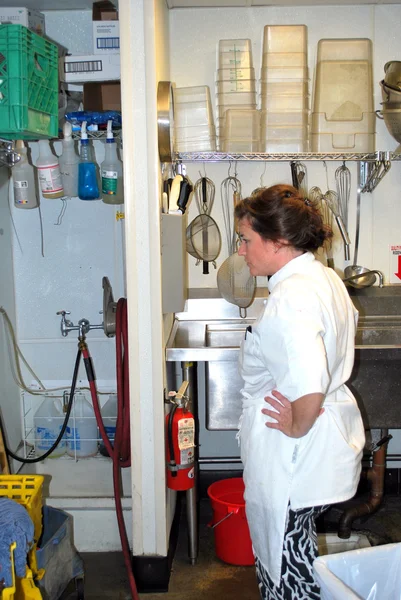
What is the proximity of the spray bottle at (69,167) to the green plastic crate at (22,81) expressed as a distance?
233 millimetres

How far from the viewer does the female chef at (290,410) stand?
161 centimetres

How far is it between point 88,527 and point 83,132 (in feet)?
5.45

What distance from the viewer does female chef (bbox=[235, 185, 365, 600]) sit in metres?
1.61

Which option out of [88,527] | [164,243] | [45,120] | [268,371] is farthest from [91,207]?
[268,371]

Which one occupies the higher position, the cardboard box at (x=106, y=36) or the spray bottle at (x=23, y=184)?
the cardboard box at (x=106, y=36)

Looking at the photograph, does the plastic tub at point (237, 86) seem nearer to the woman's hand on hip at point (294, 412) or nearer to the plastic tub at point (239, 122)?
the plastic tub at point (239, 122)

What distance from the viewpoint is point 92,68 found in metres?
2.65

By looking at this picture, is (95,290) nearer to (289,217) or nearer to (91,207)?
(91,207)

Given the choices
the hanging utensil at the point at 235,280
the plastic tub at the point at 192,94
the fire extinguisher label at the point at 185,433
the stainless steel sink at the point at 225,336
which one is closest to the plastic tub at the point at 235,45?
the plastic tub at the point at 192,94

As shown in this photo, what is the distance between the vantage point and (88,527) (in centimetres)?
270

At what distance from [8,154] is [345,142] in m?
1.44

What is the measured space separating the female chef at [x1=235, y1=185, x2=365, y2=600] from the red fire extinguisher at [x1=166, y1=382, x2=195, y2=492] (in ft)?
1.90

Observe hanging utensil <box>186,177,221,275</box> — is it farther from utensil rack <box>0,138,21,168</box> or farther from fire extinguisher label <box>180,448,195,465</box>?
fire extinguisher label <box>180,448,195,465</box>

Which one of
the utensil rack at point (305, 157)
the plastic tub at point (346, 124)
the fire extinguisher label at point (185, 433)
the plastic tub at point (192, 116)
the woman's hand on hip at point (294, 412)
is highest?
the plastic tub at point (192, 116)
